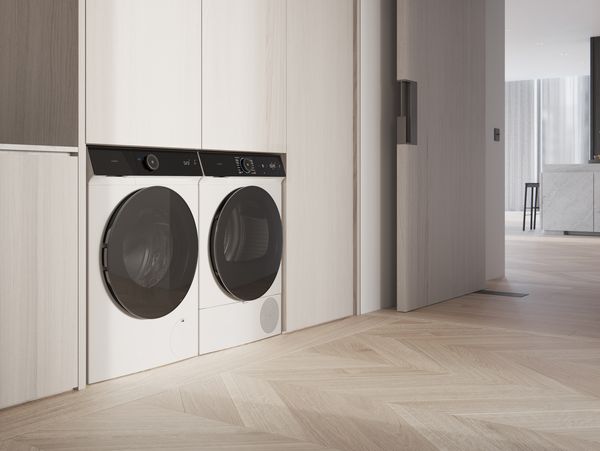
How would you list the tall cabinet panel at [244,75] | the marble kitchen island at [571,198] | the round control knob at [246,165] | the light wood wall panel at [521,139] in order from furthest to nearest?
1. the light wood wall panel at [521,139]
2. the marble kitchen island at [571,198]
3. the round control knob at [246,165]
4. the tall cabinet panel at [244,75]

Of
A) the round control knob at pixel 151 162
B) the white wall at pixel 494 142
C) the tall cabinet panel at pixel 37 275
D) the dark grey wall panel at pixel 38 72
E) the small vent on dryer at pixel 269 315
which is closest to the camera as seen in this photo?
the tall cabinet panel at pixel 37 275

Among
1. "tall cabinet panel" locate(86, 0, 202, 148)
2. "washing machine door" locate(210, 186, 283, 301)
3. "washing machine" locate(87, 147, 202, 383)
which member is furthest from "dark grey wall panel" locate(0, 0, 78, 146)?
"washing machine door" locate(210, 186, 283, 301)

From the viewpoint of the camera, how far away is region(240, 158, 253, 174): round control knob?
2947 mm

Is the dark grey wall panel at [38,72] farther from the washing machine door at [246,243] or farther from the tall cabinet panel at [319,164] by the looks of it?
the tall cabinet panel at [319,164]

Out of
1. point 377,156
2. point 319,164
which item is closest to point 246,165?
point 319,164

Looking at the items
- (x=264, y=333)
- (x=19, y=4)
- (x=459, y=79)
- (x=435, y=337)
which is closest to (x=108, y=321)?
(x=264, y=333)

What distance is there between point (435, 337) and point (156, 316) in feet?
3.89

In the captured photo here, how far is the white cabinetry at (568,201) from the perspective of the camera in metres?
8.48

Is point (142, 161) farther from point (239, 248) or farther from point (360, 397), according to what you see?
point (360, 397)

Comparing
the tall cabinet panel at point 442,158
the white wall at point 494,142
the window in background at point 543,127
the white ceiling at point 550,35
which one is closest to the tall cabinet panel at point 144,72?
the tall cabinet panel at point 442,158

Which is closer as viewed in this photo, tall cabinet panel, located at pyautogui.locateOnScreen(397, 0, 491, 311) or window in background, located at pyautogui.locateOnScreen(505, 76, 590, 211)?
tall cabinet panel, located at pyautogui.locateOnScreen(397, 0, 491, 311)

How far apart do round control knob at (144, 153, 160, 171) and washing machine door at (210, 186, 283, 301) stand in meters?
0.36

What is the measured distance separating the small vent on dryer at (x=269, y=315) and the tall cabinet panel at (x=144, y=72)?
0.75 meters

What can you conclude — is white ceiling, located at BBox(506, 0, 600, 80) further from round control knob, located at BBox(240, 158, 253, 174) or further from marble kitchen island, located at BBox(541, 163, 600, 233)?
round control knob, located at BBox(240, 158, 253, 174)
